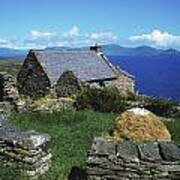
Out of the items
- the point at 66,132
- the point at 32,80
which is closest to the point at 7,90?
the point at 66,132

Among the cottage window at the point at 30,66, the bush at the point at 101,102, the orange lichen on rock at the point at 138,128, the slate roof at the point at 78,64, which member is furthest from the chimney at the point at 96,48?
the orange lichen on rock at the point at 138,128

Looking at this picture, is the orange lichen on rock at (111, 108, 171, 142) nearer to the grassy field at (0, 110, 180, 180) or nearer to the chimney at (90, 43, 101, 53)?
the grassy field at (0, 110, 180, 180)

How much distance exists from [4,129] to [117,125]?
388cm

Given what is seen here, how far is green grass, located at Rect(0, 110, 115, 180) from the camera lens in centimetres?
1384

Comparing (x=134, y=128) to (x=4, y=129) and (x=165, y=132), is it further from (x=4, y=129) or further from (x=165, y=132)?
(x=4, y=129)

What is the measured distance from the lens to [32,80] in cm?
4350

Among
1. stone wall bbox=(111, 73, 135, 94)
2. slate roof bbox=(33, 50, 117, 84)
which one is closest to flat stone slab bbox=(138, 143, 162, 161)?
slate roof bbox=(33, 50, 117, 84)

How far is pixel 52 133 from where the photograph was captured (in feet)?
61.3

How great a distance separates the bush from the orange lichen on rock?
1201cm

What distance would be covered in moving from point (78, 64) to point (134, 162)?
33.9 metres

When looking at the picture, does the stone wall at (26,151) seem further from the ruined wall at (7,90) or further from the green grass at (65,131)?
the ruined wall at (7,90)

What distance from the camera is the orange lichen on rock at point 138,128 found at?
52.3ft

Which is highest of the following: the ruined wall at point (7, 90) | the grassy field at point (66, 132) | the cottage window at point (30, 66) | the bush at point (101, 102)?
the cottage window at point (30, 66)

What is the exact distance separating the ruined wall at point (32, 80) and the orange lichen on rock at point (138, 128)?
2525cm
